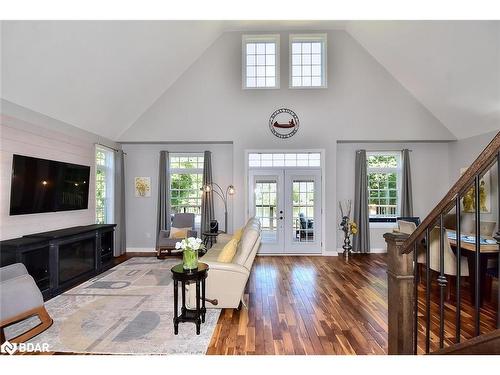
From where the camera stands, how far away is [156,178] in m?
6.62

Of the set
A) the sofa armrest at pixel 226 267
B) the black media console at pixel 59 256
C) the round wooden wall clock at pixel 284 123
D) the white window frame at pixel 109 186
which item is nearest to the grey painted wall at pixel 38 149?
the black media console at pixel 59 256

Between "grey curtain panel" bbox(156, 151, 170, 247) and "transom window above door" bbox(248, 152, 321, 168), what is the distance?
2.14m

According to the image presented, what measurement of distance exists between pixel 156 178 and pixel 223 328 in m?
4.65

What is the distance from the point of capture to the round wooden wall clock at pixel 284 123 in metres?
6.11

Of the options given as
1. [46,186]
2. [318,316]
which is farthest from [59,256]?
[318,316]

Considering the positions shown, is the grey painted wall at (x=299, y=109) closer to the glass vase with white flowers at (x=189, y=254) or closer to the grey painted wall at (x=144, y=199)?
the grey painted wall at (x=144, y=199)

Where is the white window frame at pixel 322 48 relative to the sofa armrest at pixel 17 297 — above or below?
above

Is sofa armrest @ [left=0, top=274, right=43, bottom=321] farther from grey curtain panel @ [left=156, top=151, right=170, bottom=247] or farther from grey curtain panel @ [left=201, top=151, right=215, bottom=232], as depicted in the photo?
grey curtain panel @ [left=201, top=151, right=215, bottom=232]

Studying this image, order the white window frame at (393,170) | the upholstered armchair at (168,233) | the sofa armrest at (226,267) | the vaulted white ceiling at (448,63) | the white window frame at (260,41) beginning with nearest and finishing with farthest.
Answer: the sofa armrest at (226,267) < the vaulted white ceiling at (448,63) < the upholstered armchair at (168,233) < the white window frame at (260,41) < the white window frame at (393,170)

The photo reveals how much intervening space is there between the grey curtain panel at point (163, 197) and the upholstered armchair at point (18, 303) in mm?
3510

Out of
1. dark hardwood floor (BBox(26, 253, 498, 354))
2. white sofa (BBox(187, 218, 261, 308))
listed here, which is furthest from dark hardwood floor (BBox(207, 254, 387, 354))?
white sofa (BBox(187, 218, 261, 308))
